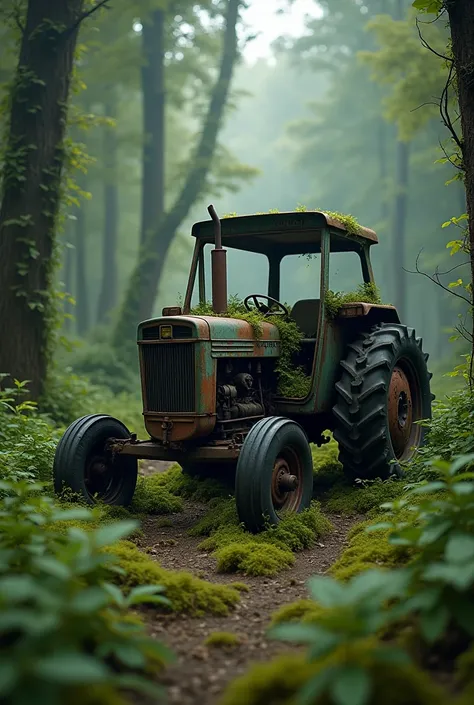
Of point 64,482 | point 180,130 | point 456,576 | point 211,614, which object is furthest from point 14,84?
point 180,130

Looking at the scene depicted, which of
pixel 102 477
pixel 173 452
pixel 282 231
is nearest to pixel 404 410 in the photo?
pixel 282 231

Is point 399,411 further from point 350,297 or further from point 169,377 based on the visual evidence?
point 169,377

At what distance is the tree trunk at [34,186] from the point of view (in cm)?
915

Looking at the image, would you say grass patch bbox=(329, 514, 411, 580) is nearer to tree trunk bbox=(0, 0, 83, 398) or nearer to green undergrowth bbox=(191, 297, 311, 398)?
green undergrowth bbox=(191, 297, 311, 398)

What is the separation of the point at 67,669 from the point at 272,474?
3407 mm

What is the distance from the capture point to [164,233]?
17422 millimetres

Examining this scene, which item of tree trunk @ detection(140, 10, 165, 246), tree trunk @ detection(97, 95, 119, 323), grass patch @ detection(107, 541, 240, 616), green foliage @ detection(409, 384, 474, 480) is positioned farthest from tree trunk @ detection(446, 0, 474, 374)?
tree trunk @ detection(97, 95, 119, 323)

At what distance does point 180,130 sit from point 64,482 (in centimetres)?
2555

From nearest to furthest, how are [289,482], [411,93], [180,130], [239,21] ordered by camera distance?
[289,482] → [411,93] → [239,21] → [180,130]

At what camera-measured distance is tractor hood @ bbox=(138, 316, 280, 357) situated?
5.77m

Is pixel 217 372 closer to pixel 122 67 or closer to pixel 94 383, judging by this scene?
pixel 94 383

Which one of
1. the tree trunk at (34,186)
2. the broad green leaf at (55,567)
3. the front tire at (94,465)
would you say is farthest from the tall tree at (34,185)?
the broad green leaf at (55,567)

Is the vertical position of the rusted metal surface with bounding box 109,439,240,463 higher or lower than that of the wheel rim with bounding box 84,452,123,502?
higher

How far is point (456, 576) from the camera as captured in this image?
2.54 m
